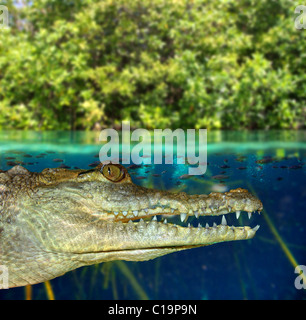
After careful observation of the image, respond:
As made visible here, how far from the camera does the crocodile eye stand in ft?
11.0

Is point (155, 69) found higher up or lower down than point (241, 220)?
higher up


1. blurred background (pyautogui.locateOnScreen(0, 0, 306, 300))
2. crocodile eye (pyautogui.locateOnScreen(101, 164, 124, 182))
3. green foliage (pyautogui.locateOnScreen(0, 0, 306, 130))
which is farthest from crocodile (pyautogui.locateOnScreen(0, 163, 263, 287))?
green foliage (pyautogui.locateOnScreen(0, 0, 306, 130))

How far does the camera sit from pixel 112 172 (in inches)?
133

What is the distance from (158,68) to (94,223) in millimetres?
11734

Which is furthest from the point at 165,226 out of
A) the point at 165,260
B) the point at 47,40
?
the point at 47,40

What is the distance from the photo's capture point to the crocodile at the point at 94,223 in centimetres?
317

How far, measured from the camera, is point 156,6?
14594mm

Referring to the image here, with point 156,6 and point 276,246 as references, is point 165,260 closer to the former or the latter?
point 276,246

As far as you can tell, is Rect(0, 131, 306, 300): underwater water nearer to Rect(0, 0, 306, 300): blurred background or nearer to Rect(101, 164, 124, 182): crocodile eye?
Rect(101, 164, 124, 182): crocodile eye

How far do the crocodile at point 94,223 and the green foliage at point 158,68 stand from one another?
406 inches

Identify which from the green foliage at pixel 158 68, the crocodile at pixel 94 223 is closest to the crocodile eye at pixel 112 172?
the crocodile at pixel 94 223

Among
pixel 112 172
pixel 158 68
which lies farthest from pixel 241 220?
pixel 158 68

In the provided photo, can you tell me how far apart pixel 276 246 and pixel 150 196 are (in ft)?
15.3

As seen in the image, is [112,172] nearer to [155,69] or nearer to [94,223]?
[94,223]
